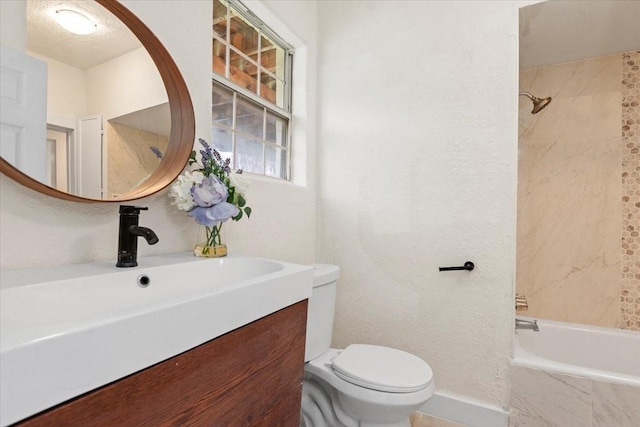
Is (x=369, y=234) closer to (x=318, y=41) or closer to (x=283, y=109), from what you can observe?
(x=283, y=109)

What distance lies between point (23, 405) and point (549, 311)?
9.00ft

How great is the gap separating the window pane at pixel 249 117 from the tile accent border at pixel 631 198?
2.31 m

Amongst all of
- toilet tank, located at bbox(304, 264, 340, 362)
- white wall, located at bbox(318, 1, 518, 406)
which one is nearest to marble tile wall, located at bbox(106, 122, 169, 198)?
toilet tank, located at bbox(304, 264, 340, 362)

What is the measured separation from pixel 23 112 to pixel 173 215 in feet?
1.66

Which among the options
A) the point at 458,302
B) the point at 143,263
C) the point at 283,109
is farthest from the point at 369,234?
the point at 143,263

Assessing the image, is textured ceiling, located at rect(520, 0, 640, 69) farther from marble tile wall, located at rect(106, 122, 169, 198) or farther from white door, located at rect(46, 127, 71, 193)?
white door, located at rect(46, 127, 71, 193)

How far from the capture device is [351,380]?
1.30 metres

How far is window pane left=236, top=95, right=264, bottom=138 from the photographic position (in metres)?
1.77

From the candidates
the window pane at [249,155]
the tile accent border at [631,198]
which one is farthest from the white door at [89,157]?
the tile accent border at [631,198]

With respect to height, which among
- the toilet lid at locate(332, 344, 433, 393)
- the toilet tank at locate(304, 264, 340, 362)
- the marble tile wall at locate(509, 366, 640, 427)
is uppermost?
the toilet tank at locate(304, 264, 340, 362)

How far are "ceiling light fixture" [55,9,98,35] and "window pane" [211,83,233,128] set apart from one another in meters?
0.64

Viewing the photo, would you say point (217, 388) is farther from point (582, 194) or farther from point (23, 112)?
point (582, 194)

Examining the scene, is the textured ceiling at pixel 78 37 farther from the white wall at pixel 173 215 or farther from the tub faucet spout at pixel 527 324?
the tub faucet spout at pixel 527 324

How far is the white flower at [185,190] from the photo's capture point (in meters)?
1.11
